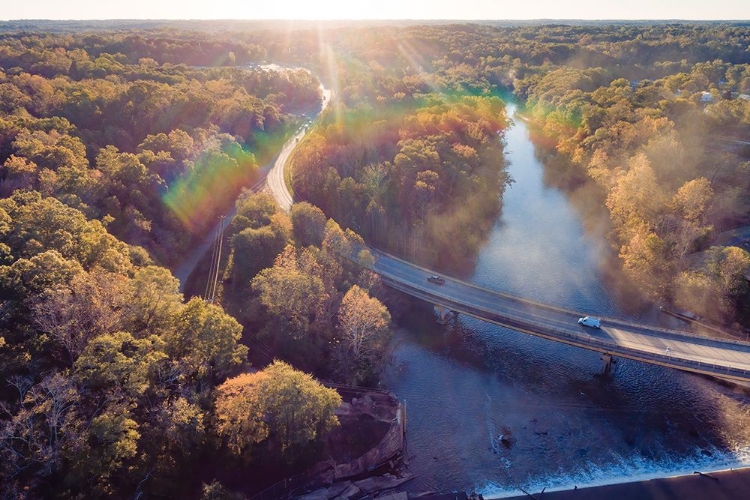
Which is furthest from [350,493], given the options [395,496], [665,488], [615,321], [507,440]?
[615,321]

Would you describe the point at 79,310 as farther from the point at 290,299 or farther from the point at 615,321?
the point at 615,321

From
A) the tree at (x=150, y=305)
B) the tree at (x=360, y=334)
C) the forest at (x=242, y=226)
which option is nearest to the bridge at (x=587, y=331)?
the forest at (x=242, y=226)

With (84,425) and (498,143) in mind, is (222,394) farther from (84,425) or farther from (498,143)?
(498,143)

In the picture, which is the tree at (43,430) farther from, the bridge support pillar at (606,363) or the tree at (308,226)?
the bridge support pillar at (606,363)

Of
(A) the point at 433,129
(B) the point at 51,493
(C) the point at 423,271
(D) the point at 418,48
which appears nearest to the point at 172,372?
(B) the point at 51,493

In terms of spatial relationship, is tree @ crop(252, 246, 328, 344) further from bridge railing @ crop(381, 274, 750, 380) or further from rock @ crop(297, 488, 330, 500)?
rock @ crop(297, 488, 330, 500)

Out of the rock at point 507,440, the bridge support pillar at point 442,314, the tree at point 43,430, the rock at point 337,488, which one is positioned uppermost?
the tree at point 43,430

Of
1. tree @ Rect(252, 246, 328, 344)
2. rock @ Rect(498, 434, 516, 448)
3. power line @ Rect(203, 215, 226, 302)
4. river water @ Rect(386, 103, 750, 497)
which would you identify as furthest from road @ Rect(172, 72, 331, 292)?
A: rock @ Rect(498, 434, 516, 448)
